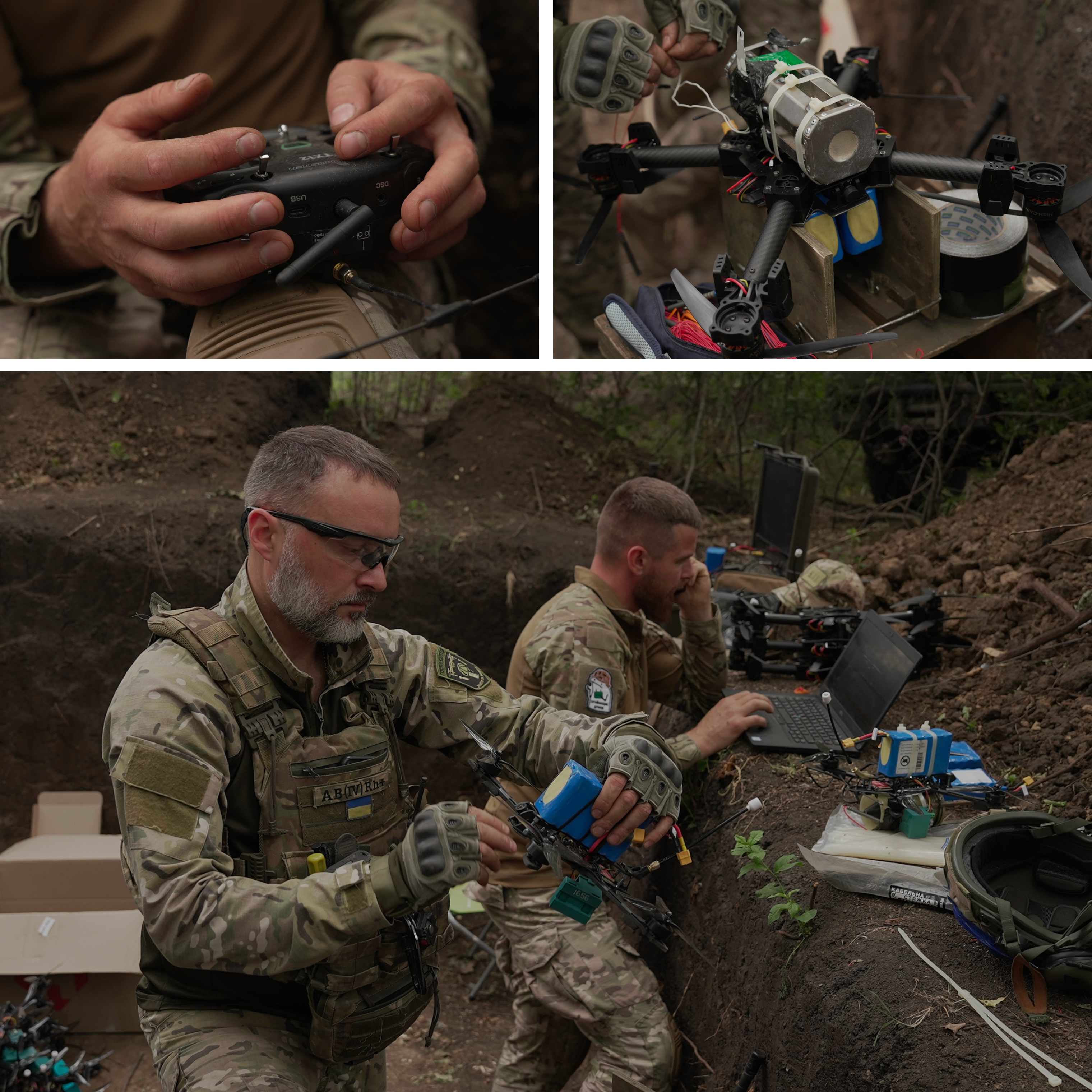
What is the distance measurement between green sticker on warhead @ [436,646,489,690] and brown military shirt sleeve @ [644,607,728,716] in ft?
3.93

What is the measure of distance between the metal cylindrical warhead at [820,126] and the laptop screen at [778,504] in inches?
69.0

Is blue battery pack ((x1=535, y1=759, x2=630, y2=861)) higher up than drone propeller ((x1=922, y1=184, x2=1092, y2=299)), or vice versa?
drone propeller ((x1=922, y1=184, x2=1092, y2=299))

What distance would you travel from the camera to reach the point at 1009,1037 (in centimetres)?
197

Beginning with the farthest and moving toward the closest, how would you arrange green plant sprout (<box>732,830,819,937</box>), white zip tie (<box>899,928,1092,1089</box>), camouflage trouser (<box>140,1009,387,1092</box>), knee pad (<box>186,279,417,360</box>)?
knee pad (<box>186,279,417,360</box>), green plant sprout (<box>732,830,819,937</box>), camouflage trouser (<box>140,1009,387,1092</box>), white zip tie (<box>899,928,1092,1089</box>)

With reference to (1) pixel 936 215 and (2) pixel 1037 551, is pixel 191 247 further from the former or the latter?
(2) pixel 1037 551

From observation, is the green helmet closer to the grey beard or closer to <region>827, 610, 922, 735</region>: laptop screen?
<region>827, 610, 922, 735</region>: laptop screen

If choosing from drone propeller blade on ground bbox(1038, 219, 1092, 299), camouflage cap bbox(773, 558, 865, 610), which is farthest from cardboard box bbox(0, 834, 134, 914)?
drone propeller blade on ground bbox(1038, 219, 1092, 299)

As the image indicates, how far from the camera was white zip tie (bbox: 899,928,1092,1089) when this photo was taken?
1.84 metres

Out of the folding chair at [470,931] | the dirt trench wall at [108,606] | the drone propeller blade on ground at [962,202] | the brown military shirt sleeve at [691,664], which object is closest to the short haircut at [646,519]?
the brown military shirt sleeve at [691,664]

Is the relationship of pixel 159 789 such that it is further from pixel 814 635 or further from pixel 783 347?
pixel 814 635

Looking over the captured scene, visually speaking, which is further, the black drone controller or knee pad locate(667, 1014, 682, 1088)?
knee pad locate(667, 1014, 682, 1088)

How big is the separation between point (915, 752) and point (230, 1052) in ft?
5.82

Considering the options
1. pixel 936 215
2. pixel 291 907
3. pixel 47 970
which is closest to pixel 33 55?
pixel 291 907

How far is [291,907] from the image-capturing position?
201cm
